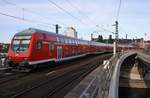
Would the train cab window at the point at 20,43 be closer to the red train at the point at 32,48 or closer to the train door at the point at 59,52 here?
the red train at the point at 32,48

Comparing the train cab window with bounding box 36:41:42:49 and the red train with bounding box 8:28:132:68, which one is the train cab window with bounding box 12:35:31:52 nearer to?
the red train with bounding box 8:28:132:68

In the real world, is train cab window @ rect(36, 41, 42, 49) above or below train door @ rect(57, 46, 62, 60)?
above

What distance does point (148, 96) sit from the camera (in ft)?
133

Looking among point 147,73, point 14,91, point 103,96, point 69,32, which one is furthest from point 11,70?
point 69,32

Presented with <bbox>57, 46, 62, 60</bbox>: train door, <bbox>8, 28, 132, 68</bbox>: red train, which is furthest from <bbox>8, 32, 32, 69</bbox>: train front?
<bbox>57, 46, 62, 60</bbox>: train door

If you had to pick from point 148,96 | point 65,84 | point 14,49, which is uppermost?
point 14,49

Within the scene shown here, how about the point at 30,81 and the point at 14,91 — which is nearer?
the point at 14,91

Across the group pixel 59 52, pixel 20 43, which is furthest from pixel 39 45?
pixel 59 52

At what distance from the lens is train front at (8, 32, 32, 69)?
25.1 meters

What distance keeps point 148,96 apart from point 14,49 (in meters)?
20.4

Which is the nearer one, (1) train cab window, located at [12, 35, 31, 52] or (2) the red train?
(2) the red train

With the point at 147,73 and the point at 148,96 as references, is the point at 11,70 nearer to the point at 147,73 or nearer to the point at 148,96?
the point at 148,96

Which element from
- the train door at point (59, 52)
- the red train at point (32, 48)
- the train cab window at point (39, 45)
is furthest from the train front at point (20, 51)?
the train door at point (59, 52)

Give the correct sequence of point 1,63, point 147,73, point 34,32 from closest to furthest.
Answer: point 34,32 → point 1,63 → point 147,73
